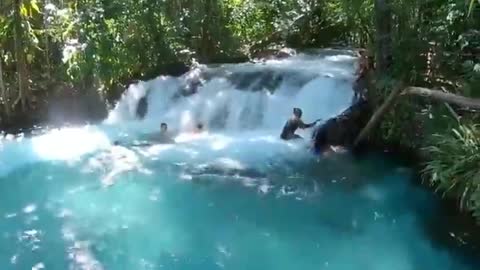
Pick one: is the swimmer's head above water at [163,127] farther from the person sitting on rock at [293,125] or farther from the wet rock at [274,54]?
the wet rock at [274,54]

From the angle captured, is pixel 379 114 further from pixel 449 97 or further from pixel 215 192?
pixel 215 192

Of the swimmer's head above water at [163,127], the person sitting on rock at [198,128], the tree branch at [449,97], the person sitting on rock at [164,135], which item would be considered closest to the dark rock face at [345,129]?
the tree branch at [449,97]

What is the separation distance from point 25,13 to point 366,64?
5817 millimetres

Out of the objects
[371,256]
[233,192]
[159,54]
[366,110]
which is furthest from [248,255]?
[159,54]

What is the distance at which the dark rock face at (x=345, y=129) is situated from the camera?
9.16 meters

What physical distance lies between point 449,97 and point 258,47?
8.47 metres

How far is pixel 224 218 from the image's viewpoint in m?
7.03

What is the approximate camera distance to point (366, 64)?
31.1 ft

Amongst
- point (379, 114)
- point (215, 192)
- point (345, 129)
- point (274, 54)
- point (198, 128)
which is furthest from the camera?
point (274, 54)

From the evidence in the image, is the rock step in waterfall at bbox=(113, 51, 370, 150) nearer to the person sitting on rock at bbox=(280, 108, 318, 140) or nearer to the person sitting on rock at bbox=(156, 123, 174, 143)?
the person sitting on rock at bbox=(280, 108, 318, 140)

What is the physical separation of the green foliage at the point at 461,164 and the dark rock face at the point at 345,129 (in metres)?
2.51

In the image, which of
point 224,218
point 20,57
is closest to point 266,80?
point 20,57

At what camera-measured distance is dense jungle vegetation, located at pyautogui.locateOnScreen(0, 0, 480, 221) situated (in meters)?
Result: 7.01

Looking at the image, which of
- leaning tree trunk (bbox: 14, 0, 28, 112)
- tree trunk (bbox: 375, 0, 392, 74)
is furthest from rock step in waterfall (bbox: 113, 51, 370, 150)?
leaning tree trunk (bbox: 14, 0, 28, 112)
